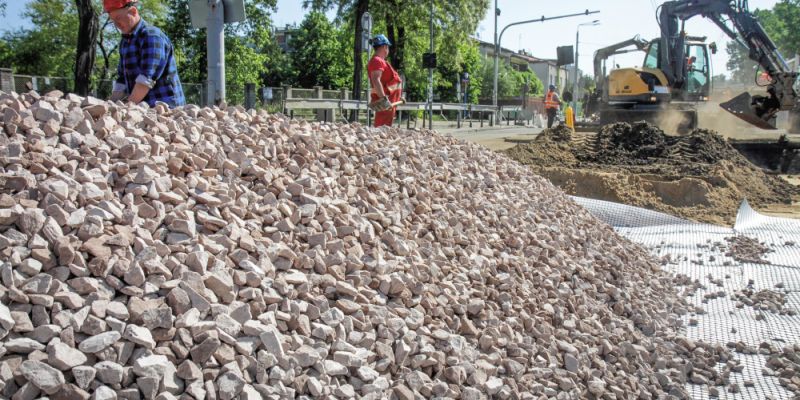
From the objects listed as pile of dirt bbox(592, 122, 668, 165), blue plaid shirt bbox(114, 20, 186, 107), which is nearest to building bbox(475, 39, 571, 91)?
pile of dirt bbox(592, 122, 668, 165)

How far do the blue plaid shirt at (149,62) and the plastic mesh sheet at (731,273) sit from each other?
399cm

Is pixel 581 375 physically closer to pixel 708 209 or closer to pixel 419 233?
pixel 419 233

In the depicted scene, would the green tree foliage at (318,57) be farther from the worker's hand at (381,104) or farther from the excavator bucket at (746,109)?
the worker's hand at (381,104)

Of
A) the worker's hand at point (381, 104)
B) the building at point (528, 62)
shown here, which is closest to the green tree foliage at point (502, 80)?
the building at point (528, 62)

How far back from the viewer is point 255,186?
3.62 metres

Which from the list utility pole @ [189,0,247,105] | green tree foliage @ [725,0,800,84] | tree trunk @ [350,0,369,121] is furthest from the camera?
green tree foliage @ [725,0,800,84]

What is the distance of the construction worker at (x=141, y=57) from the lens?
14.6ft

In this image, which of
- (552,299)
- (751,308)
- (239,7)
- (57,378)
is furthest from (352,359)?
(239,7)

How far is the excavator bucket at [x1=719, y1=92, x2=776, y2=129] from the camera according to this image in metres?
13.7

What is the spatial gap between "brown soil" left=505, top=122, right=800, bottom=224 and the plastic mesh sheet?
1350mm

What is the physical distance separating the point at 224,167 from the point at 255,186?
21 cm

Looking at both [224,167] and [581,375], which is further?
[224,167]

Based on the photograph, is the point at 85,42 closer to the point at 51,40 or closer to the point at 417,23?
the point at 417,23

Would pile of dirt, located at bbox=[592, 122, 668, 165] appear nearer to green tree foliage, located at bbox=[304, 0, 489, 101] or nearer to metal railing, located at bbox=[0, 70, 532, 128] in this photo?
metal railing, located at bbox=[0, 70, 532, 128]
